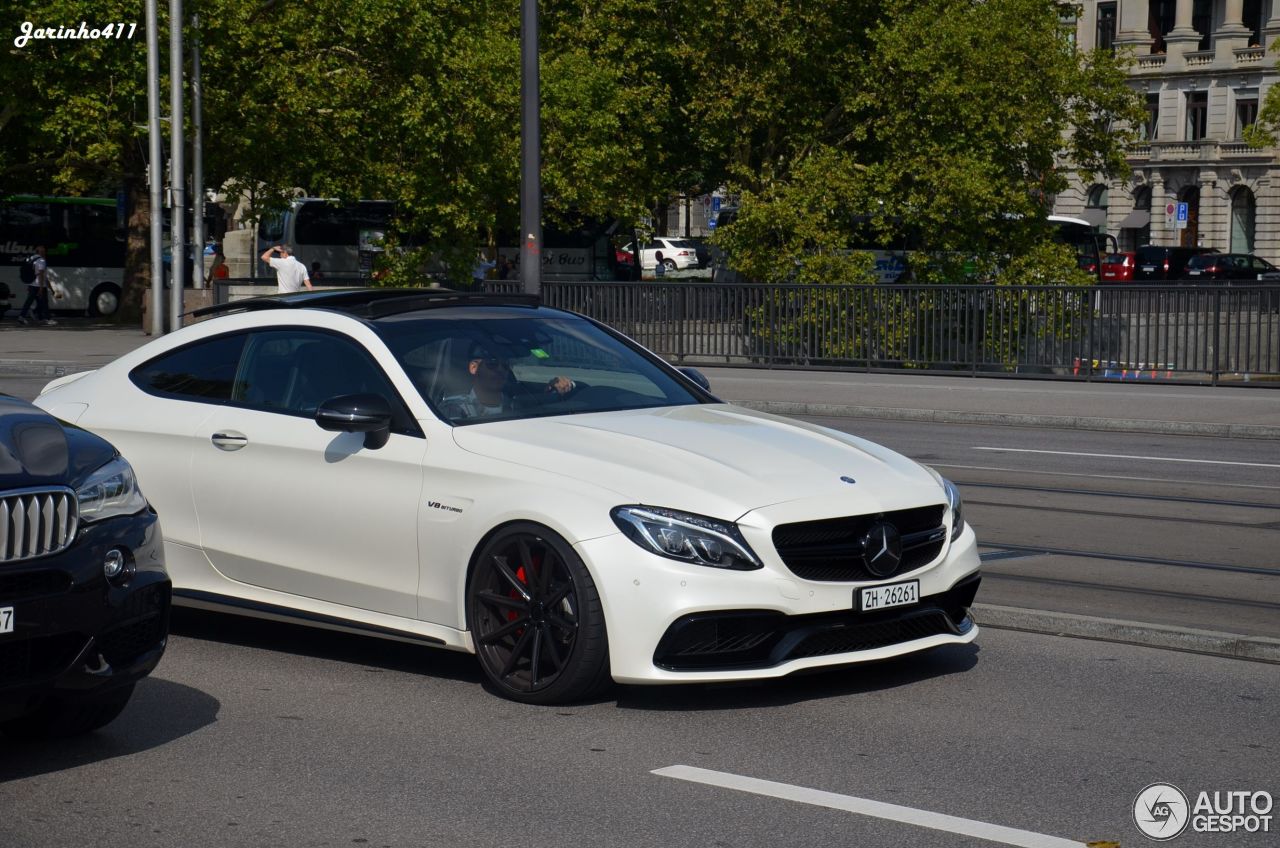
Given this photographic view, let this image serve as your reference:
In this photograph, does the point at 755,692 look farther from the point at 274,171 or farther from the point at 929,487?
the point at 274,171

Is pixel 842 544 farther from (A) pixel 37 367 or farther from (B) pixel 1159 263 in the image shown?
(B) pixel 1159 263

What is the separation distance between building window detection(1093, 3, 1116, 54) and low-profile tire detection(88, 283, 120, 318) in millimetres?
48710

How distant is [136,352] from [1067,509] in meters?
6.39

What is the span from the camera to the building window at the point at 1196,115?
77.0 m

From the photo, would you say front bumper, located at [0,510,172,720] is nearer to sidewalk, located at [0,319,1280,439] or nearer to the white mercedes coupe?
the white mercedes coupe

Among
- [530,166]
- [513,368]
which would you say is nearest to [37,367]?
[530,166]

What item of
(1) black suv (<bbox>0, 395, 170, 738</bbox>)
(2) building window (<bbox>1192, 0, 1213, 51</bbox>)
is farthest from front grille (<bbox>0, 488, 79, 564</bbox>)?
(2) building window (<bbox>1192, 0, 1213, 51</bbox>)

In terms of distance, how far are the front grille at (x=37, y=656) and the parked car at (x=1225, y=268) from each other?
55.9m

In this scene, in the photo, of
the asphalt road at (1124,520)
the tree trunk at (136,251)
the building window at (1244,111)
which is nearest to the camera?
the asphalt road at (1124,520)

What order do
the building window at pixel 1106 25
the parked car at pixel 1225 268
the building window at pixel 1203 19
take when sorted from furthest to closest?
the building window at pixel 1106 25, the building window at pixel 1203 19, the parked car at pixel 1225 268

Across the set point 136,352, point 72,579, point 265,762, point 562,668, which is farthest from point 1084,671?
point 136,352

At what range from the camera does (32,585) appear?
502 cm

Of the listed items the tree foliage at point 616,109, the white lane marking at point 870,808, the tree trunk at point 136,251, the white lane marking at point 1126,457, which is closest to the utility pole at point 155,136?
the tree foliage at point 616,109

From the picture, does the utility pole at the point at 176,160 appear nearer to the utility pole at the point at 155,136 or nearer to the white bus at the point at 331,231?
the utility pole at the point at 155,136
